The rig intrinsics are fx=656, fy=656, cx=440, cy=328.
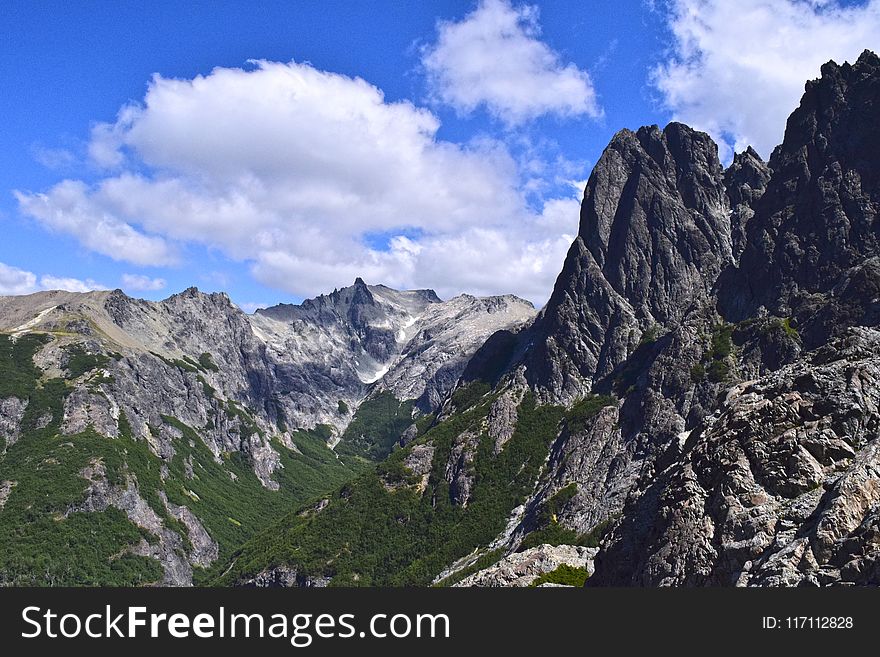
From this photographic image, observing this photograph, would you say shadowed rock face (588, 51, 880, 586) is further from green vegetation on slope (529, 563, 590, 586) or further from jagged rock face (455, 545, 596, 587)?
jagged rock face (455, 545, 596, 587)

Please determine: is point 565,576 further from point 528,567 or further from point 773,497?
point 773,497

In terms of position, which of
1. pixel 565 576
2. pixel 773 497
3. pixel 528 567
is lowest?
pixel 565 576

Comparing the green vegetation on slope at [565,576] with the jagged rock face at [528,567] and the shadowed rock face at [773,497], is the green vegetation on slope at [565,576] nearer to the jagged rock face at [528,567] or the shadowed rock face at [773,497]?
the jagged rock face at [528,567]

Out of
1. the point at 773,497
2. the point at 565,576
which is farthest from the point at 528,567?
the point at 773,497

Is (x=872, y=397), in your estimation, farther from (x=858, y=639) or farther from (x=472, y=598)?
(x=472, y=598)

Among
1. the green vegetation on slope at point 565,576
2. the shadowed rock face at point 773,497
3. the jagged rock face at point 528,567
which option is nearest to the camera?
the shadowed rock face at point 773,497

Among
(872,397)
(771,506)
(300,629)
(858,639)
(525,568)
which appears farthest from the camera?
(525,568)

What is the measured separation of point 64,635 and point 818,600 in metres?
41.9

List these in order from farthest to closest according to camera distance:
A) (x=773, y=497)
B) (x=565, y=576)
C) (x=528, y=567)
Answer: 1. (x=528, y=567)
2. (x=565, y=576)
3. (x=773, y=497)

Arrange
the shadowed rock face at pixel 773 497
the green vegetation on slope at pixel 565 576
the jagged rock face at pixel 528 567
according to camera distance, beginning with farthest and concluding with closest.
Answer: the jagged rock face at pixel 528 567 → the green vegetation on slope at pixel 565 576 → the shadowed rock face at pixel 773 497

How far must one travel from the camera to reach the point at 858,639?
3638 centimetres

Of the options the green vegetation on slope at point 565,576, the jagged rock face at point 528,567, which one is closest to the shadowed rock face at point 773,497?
the green vegetation on slope at point 565,576


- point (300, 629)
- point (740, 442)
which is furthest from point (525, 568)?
point (300, 629)

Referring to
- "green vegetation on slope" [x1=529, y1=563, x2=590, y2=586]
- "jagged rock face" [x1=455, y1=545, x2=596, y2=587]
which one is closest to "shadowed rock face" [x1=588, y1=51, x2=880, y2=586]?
"green vegetation on slope" [x1=529, y1=563, x2=590, y2=586]
